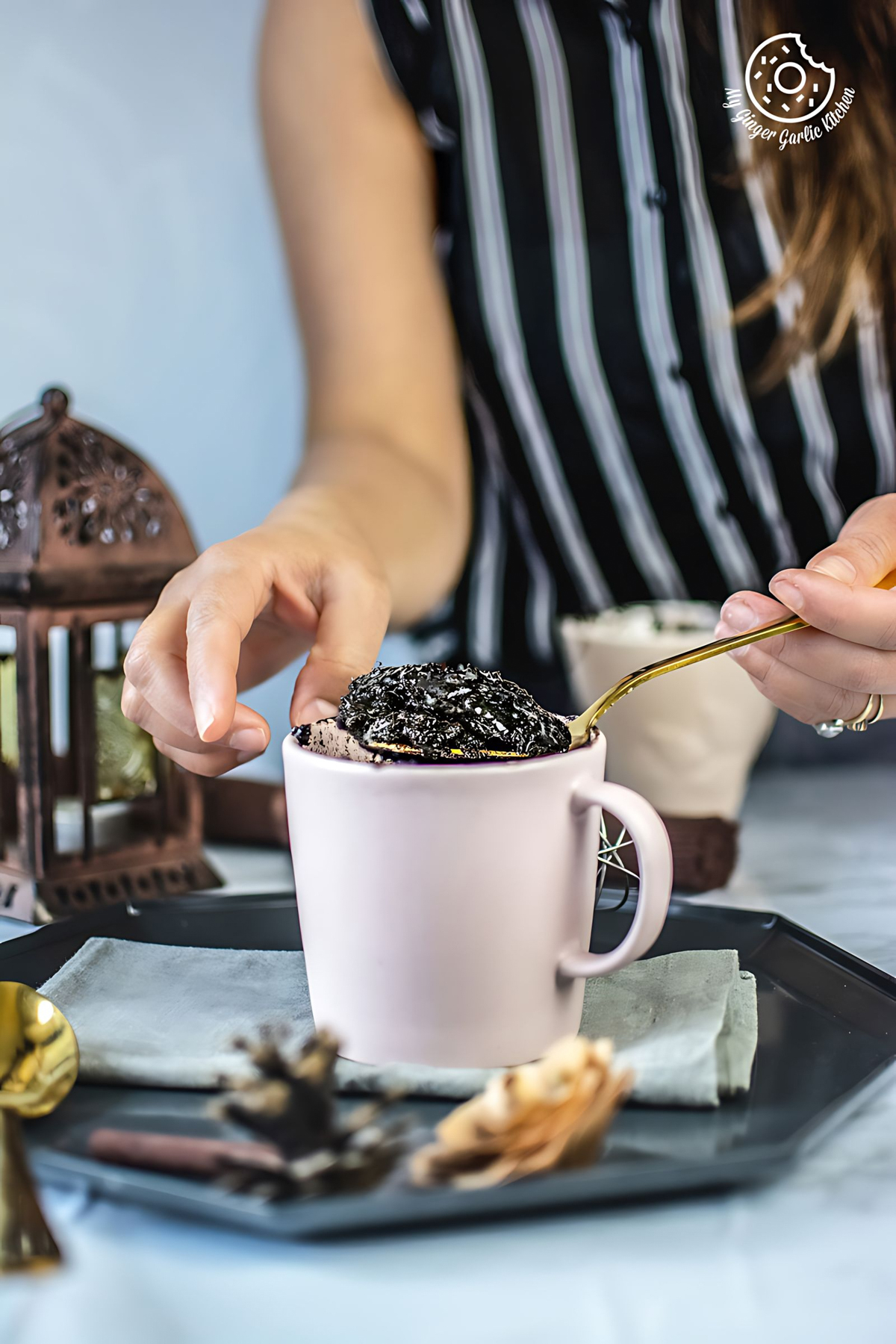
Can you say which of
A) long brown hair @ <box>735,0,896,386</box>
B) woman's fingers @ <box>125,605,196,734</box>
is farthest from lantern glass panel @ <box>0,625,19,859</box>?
long brown hair @ <box>735,0,896,386</box>

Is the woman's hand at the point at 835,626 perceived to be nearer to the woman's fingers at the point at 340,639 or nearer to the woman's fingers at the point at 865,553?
the woman's fingers at the point at 865,553

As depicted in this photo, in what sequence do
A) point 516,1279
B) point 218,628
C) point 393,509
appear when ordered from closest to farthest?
point 516,1279
point 218,628
point 393,509

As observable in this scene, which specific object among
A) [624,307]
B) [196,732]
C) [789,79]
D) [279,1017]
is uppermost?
[789,79]

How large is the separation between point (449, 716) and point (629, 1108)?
0.16m

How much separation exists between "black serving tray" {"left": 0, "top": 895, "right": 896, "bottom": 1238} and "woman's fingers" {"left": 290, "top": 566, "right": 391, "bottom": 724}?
120 millimetres

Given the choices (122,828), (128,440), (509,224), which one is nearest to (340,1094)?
(122,828)

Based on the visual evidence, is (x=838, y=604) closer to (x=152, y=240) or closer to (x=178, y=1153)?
(x=178, y=1153)

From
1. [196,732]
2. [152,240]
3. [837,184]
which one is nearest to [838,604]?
[196,732]

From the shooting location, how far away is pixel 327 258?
3.62 feet

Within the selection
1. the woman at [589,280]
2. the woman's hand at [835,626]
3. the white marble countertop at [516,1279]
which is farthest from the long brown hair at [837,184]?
the white marble countertop at [516,1279]

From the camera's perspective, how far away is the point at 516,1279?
0.34 m

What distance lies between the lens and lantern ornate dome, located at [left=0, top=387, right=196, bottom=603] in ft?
2.10

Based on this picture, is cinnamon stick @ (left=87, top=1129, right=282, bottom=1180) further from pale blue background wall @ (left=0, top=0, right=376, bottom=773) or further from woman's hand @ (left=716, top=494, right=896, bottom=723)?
pale blue background wall @ (left=0, top=0, right=376, bottom=773)

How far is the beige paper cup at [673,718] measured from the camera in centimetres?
81
